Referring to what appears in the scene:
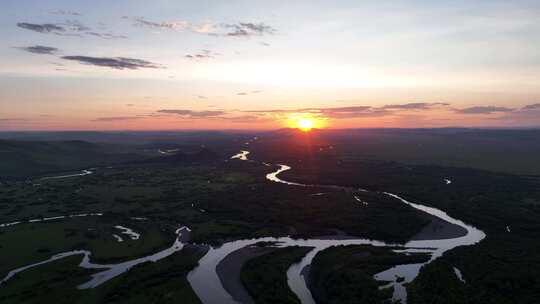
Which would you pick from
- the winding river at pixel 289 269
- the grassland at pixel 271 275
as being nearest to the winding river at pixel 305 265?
the winding river at pixel 289 269

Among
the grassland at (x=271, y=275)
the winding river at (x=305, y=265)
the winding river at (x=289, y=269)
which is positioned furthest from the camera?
the winding river at (x=289, y=269)

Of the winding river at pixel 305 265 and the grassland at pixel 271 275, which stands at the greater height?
the grassland at pixel 271 275

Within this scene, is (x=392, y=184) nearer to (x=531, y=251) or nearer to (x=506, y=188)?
(x=506, y=188)

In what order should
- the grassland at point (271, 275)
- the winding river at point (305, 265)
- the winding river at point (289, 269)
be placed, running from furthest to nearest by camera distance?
1. the winding river at point (289, 269)
2. the winding river at point (305, 265)
3. the grassland at point (271, 275)

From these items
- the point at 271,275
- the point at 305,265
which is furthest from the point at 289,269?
the point at 271,275

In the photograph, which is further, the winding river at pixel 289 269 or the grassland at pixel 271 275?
the winding river at pixel 289 269

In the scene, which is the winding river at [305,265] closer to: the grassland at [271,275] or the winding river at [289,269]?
the winding river at [289,269]

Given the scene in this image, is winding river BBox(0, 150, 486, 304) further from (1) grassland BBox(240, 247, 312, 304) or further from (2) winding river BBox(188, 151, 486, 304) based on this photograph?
(1) grassland BBox(240, 247, 312, 304)

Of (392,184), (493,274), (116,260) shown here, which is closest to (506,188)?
(392,184)
